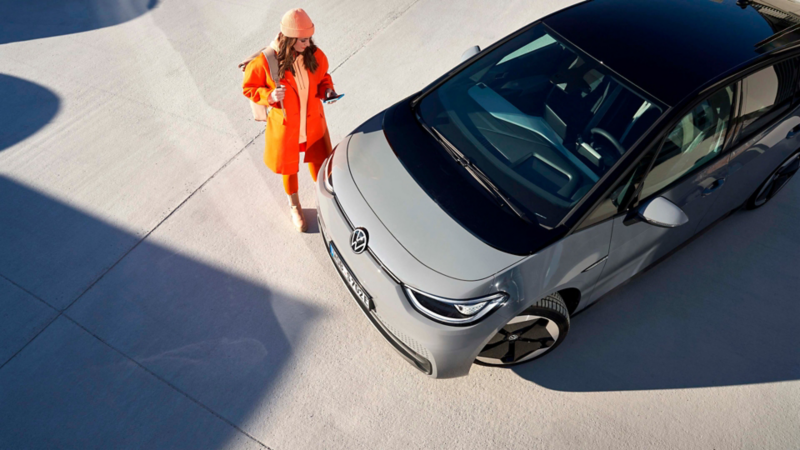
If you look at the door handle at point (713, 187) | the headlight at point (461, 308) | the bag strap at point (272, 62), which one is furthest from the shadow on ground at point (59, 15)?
the door handle at point (713, 187)

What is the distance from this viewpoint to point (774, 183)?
4.03 metres

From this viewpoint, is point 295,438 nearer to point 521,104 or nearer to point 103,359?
point 103,359

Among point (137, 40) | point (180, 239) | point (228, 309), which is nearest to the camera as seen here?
point (228, 309)

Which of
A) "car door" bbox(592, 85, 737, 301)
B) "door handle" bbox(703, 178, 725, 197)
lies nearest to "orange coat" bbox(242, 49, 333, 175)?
"car door" bbox(592, 85, 737, 301)

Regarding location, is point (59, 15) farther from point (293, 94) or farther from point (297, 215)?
point (293, 94)

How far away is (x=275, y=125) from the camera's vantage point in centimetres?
355

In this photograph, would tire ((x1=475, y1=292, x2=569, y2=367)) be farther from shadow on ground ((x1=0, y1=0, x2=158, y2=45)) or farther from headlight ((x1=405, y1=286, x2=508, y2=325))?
shadow on ground ((x1=0, y1=0, x2=158, y2=45))

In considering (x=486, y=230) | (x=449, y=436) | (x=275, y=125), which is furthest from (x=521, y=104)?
(x=449, y=436)

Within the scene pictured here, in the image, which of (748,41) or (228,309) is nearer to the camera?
(748,41)

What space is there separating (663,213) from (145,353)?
3186 millimetres

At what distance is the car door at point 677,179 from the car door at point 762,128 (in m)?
0.14

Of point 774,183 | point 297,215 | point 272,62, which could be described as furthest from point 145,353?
point 774,183

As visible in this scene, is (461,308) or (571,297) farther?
(571,297)

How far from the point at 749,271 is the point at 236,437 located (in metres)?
3.64
